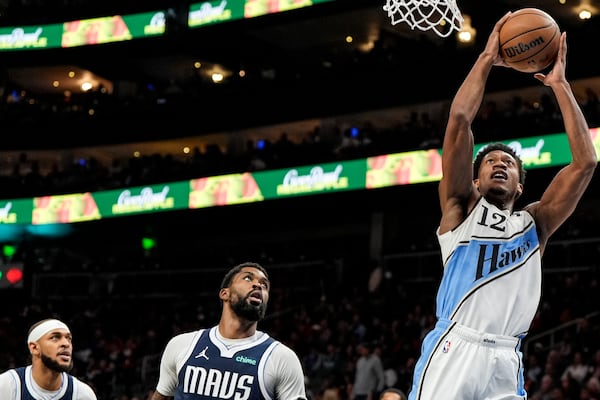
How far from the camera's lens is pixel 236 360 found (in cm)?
632

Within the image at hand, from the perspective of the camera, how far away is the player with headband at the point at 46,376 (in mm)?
7731

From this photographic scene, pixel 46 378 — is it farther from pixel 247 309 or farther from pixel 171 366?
pixel 247 309

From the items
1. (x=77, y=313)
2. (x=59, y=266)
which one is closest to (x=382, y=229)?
(x=77, y=313)

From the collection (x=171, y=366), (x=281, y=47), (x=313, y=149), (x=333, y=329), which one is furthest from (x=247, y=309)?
(x=281, y=47)

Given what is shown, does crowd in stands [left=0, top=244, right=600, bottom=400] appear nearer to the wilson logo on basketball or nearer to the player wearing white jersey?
the player wearing white jersey

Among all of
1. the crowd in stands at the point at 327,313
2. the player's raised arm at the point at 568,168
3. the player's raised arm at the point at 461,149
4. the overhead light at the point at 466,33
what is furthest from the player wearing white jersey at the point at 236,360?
the overhead light at the point at 466,33

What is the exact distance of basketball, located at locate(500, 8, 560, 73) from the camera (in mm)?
5188

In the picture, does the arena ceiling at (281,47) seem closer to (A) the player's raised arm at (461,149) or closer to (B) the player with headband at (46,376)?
(B) the player with headband at (46,376)

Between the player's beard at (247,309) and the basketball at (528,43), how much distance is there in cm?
219

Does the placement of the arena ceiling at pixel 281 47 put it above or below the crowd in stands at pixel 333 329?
above

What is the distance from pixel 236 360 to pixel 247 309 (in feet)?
1.03

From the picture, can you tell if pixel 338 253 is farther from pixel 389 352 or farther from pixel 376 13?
pixel 389 352

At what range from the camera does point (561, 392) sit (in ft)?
45.5

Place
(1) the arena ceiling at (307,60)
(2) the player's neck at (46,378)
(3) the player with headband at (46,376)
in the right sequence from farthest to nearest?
(1) the arena ceiling at (307,60) → (2) the player's neck at (46,378) → (3) the player with headband at (46,376)
